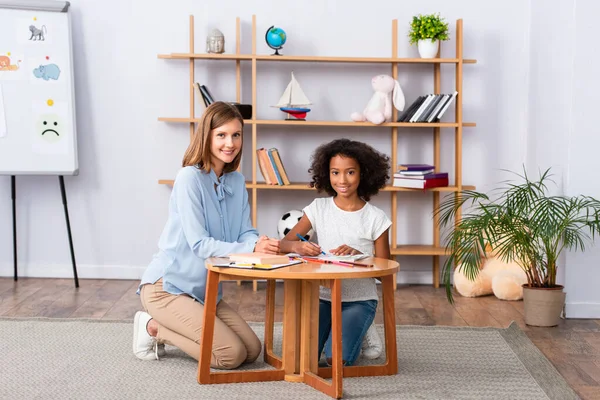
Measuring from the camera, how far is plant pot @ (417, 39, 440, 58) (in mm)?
4617

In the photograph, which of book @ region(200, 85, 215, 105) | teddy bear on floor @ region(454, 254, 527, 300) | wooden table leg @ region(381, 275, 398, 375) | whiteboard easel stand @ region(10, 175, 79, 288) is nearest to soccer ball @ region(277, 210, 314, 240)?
book @ region(200, 85, 215, 105)

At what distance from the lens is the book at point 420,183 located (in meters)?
4.54

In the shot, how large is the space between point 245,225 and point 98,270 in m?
2.23

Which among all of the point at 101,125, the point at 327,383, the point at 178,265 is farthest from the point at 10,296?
the point at 327,383

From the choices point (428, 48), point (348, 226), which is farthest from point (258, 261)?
point (428, 48)

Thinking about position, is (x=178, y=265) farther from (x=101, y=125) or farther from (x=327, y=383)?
(x=101, y=125)

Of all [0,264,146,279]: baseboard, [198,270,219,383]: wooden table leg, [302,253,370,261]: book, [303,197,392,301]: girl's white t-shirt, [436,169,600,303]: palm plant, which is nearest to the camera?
[198,270,219,383]: wooden table leg

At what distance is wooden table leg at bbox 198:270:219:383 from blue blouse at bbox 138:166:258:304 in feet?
0.61

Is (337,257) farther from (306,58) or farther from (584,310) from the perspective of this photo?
(306,58)

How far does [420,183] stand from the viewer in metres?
4.54

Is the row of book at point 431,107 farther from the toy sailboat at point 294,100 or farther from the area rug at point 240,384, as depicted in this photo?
the area rug at point 240,384

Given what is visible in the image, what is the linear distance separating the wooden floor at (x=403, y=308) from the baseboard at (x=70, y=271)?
9 centimetres

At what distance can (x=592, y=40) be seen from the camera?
3807 mm

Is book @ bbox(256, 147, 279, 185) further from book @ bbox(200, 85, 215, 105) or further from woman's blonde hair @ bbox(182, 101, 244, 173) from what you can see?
woman's blonde hair @ bbox(182, 101, 244, 173)
